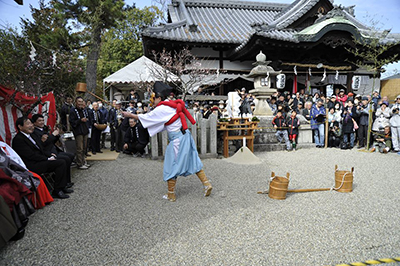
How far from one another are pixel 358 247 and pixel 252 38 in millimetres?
10363

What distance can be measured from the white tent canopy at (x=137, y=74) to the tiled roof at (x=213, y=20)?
5.19 ft

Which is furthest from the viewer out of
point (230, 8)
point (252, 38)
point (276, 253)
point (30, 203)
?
point (230, 8)

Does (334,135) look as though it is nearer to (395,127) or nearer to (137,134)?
(395,127)

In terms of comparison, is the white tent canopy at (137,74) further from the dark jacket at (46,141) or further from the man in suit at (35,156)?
the man in suit at (35,156)

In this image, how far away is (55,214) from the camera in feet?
11.5

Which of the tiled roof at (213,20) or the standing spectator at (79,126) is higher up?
the tiled roof at (213,20)

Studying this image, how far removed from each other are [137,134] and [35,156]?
140 inches

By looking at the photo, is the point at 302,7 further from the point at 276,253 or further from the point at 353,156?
the point at 276,253

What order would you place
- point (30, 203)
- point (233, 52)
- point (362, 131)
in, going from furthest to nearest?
1. point (233, 52)
2. point (362, 131)
3. point (30, 203)

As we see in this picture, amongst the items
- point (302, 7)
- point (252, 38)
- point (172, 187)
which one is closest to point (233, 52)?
point (252, 38)

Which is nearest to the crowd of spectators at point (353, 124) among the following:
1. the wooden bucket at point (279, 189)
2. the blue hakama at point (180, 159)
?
the wooden bucket at point (279, 189)

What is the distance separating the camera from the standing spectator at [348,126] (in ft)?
28.5

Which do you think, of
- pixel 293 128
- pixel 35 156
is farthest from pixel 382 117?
pixel 35 156

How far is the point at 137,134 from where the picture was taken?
741 cm
